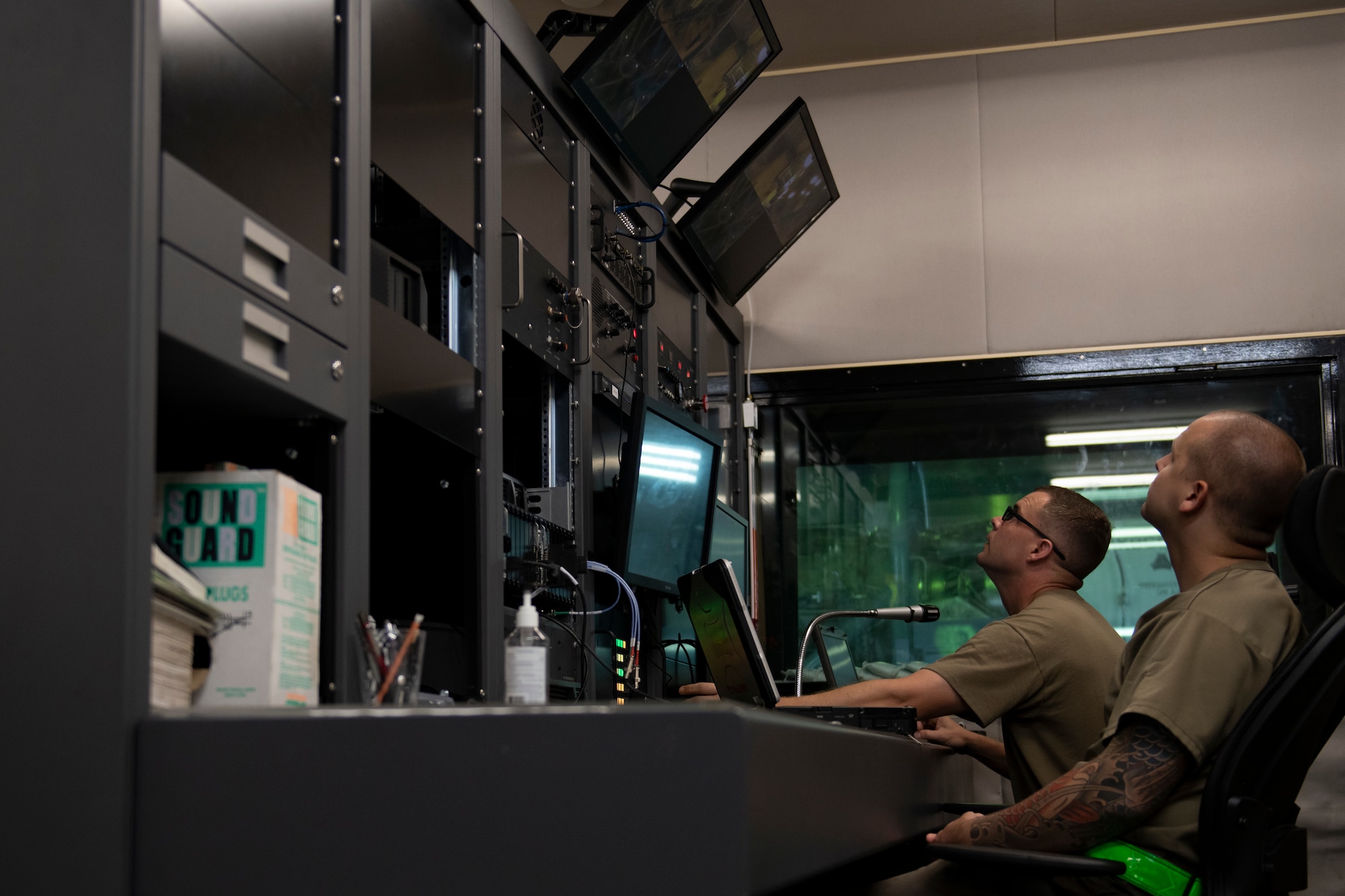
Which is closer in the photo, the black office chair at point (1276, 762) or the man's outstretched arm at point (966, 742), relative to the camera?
the black office chair at point (1276, 762)

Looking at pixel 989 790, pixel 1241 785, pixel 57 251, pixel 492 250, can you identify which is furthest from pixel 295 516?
pixel 989 790

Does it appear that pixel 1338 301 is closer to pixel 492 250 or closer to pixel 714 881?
pixel 492 250

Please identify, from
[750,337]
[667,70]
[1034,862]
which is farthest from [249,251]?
[750,337]

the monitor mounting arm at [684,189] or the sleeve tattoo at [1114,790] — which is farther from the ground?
the monitor mounting arm at [684,189]

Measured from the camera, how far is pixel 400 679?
1.24 m

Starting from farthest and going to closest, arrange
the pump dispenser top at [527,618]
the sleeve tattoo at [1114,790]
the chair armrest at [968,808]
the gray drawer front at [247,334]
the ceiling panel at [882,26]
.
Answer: the ceiling panel at [882,26]
the chair armrest at [968,808]
the sleeve tattoo at [1114,790]
the pump dispenser top at [527,618]
the gray drawer front at [247,334]

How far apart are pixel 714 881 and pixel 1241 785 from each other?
0.90 meters

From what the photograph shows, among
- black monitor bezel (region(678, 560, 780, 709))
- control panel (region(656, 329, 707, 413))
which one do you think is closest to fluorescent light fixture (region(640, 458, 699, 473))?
control panel (region(656, 329, 707, 413))

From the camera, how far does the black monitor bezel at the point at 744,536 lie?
11.6ft

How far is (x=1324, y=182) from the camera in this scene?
13.8ft

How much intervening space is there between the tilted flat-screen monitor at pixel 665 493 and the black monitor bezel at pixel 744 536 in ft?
0.50

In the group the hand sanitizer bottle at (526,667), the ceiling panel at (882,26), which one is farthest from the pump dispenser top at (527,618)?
the ceiling panel at (882,26)

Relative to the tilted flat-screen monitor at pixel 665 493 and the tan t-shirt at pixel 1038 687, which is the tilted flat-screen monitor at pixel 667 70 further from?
the tan t-shirt at pixel 1038 687

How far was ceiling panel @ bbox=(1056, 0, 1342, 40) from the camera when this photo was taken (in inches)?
165
